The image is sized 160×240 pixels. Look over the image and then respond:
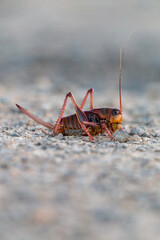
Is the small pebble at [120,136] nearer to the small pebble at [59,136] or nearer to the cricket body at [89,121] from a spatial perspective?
the cricket body at [89,121]

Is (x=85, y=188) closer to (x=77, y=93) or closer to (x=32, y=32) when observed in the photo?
(x=77, y=93)

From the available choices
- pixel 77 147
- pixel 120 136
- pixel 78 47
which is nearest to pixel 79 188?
pixel 77 147

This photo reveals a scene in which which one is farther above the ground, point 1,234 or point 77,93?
point 77,93

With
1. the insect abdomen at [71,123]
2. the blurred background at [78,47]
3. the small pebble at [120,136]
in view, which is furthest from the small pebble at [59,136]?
the blurred background at [78,47]

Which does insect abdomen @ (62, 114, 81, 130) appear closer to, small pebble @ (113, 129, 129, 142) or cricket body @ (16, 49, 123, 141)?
cricket body @ (16, 49, 123, 141)

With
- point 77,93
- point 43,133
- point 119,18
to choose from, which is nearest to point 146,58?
point 77,93

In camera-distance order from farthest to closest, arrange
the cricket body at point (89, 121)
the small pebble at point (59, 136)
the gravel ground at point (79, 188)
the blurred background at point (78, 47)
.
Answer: the blurred background at point (78, 47) → the small pebble at point (59, 136) → the cricket body at point (89, 121) → the gravel ground at point (79, 188)
